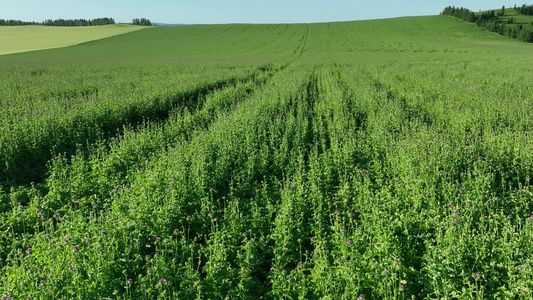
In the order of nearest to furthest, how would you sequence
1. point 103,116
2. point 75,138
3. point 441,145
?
point 441,145 → point 75,138 → point 103,116

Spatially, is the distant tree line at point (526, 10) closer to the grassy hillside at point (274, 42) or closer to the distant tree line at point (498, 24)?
the distant tree line at point (498, 24)

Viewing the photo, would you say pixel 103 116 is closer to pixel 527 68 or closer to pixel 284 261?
pixel 284 261

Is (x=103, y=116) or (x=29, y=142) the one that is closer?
(x=29, y=142)

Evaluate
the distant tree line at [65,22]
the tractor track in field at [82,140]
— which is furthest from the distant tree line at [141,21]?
the tractor track in field at [82,140]

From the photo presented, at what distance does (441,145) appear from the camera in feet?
25.7

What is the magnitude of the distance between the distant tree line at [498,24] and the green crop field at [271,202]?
81155mm

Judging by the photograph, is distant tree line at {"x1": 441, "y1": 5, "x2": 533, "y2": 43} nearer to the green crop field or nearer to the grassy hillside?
the grassy hillside

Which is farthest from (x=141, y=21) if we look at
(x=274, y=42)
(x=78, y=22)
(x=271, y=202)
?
(x=271, y=202)

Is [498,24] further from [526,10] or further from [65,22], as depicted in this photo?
[65,22]

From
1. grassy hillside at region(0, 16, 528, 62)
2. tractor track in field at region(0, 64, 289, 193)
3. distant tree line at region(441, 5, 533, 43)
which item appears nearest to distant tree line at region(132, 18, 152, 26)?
grassy hillside at region(0, 16, 528, 62)

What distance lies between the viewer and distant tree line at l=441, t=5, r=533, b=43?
76.2 metres

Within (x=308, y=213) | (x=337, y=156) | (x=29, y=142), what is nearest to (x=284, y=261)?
(x=308, y=213)

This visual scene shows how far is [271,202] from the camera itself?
6.43 metres

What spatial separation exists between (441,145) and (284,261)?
556 centimetres
